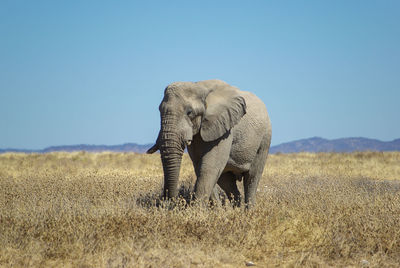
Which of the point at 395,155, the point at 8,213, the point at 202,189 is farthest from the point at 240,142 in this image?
the point at 395,155

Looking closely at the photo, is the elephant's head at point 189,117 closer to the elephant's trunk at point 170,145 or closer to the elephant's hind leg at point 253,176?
the elephant's trunk at point 170,145

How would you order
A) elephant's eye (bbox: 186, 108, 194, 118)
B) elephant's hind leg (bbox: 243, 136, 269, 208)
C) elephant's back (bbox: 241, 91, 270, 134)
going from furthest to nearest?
elephant's hind leg (bbox: 243, 136, 269, 208) < elephant's back (bbox: 241, 91, 270, 134) < elephant's eye (bbox: 186, 108, 194, 118)

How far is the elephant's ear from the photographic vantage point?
8289mm

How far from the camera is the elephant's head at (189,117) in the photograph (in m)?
7.70

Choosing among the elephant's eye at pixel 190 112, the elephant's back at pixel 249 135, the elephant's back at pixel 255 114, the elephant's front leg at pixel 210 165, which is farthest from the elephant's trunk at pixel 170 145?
the elephant's back at pixel 255 114

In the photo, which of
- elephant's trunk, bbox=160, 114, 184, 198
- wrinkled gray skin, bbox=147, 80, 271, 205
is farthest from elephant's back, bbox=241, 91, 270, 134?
elephant's trunk, bbox=160, 114, 184, 198

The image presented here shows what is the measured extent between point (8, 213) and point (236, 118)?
4.41m

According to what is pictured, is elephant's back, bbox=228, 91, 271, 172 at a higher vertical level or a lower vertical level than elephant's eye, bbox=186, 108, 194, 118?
lower

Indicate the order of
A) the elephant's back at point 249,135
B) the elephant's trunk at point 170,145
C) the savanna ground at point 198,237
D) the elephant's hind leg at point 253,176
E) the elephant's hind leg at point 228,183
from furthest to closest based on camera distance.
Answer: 1. the elephant's hind leg at point 228,183
2. the elephant's hind leg at point 253,176
3. the elephant's back at point 249,135
4. the elephant's trunk at point 170,145
5. the savanna ground at point 198,237

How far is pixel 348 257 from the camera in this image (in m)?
6.49

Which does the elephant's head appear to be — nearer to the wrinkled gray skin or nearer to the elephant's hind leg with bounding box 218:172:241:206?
the wrinkled gray skin

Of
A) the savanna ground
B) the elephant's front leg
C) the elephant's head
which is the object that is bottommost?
the savanna ground

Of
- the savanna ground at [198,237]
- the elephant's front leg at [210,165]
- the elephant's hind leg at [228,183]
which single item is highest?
the elephant's front leg at [210,165]

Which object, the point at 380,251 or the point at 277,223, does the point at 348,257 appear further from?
the point at 277,223
